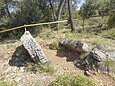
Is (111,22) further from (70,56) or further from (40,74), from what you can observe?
(40,74)

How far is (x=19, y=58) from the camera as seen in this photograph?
8703mm

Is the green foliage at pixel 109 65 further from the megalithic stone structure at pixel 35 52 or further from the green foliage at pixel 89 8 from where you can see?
the green foliage at pixel 89 8

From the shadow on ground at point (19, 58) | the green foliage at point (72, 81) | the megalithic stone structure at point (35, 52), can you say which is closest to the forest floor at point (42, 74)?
the shadow on ground at point (19, 58)

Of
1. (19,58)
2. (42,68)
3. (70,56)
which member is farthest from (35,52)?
(70,56)

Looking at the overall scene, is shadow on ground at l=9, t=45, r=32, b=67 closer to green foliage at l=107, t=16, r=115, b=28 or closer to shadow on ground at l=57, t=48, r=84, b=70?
shadow on ground at l=57, t=48, r=84, b=70

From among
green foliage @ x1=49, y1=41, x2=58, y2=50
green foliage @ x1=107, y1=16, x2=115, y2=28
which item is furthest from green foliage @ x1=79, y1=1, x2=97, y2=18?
green foliage @ x1=49, y1=41, x2=58, y2=50

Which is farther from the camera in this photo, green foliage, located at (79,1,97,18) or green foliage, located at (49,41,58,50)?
green foliage, located at (79,1,97,18)

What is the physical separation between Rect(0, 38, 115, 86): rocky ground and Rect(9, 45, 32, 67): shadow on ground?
0.09 metres

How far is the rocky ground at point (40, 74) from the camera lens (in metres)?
7.26

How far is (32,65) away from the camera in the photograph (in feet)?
26.5

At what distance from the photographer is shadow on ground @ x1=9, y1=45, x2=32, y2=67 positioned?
842cm

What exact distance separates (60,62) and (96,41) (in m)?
1.63

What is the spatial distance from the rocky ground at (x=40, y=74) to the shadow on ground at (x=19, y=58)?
9cm

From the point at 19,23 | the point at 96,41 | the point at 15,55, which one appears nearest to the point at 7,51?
the point at 15,55
